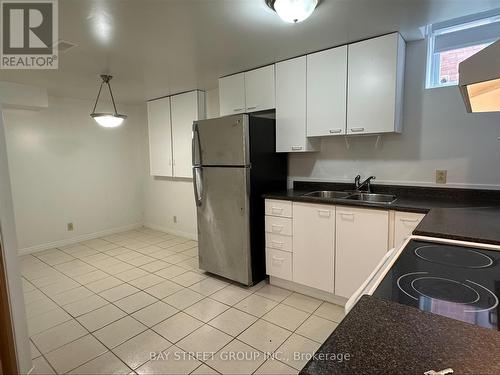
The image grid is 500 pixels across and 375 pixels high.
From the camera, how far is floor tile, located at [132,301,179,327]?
87.4 inches

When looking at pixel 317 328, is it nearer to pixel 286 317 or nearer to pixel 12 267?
pixel 286 317

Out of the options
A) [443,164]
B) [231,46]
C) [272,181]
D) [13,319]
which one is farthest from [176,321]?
[443,164]

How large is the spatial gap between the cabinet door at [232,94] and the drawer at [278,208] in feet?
3.69

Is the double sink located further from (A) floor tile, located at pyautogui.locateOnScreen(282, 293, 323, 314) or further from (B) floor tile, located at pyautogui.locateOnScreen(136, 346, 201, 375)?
(B) floor tile, located at pyautogui.locateOnScreen(136, 346, 201, 375)

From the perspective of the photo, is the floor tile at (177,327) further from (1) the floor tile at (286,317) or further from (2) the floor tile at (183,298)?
(1) the floor tile at (286,317)

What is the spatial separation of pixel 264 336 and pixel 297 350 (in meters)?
0.26

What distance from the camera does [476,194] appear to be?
2117mm

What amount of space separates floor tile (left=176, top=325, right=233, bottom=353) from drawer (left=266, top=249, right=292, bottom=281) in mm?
844

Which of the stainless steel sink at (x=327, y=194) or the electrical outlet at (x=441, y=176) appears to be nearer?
the electrical outlet at (x=441, y=176)

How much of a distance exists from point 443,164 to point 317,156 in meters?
1.11

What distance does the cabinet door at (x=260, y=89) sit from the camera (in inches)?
111

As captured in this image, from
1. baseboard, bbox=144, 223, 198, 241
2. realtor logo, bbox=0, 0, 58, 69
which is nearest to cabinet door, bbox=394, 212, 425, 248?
realtor logo, bbox=0, 0, 58, 69

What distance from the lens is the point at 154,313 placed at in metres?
2.32

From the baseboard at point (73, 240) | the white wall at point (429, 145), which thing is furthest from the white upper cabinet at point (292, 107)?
the baseboard at point (73, 240)
